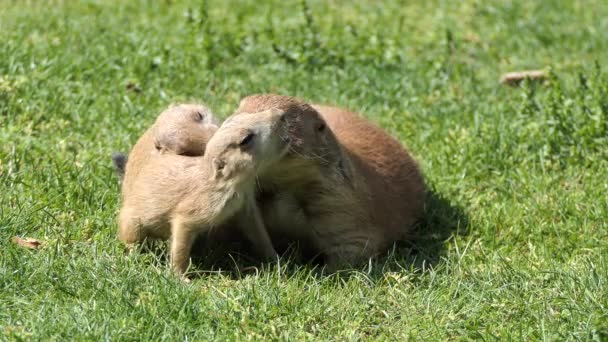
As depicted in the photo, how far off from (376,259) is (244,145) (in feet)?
4.25

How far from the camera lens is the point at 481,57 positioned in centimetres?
968

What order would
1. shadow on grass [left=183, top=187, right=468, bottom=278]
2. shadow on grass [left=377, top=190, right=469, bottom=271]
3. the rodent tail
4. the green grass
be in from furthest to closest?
1. the rodent tail
2. shadow on grass [left=377, top=190, right=469, bottom=271]
3. shadow on grass [left=183, top=187, right=468, bottom=278]
4. the green grass

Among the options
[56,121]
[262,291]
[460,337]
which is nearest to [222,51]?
[56,121]

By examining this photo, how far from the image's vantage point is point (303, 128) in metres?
5.77

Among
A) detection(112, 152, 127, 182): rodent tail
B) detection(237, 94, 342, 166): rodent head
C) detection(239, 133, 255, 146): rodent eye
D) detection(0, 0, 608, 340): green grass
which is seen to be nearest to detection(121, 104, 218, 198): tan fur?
detection(112, 152, 127, 182): rodent tail

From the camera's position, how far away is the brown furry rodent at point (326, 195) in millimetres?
5789

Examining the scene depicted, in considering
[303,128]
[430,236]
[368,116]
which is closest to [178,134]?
[303,128]

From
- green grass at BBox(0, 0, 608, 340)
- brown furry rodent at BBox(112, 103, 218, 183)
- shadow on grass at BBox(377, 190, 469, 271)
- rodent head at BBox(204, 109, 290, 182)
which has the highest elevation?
rodent head at BBox(204, 109, 290, 182)

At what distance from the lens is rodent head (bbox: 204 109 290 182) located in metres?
5.34

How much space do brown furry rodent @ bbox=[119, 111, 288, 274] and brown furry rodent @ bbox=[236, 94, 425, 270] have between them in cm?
18

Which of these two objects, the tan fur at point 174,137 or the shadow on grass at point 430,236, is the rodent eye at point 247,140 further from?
the shadow on grass at point 430,236

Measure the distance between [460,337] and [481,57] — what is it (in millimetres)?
5047

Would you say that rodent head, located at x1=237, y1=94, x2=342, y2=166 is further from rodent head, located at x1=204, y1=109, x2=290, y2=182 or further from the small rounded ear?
the small rounded ear

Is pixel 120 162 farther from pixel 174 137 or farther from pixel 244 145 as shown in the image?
pixel 244 145
